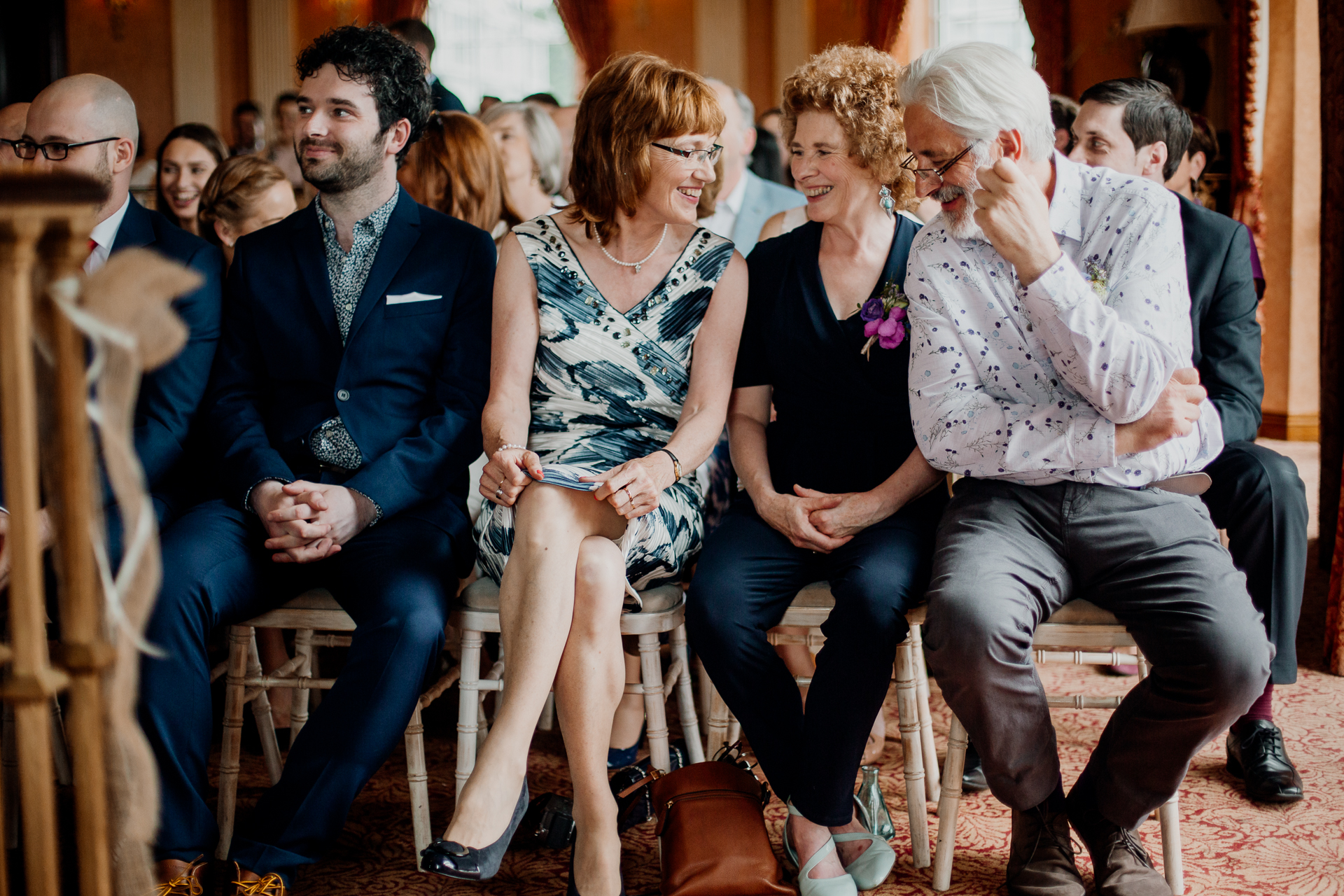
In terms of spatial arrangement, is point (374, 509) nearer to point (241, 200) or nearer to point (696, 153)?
point (696, 153)

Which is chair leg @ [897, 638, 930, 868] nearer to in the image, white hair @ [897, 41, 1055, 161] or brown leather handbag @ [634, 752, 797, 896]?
brown leather handbag @ [634, 752, 797, 896]

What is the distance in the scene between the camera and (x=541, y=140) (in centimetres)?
417

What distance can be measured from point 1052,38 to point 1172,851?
8.38 m

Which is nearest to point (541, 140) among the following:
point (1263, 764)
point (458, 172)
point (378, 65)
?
point (458, 172)

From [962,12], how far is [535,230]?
9.16 meters

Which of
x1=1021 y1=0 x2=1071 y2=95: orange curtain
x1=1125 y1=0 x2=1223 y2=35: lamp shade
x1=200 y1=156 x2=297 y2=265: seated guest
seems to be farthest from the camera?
x1=1021 y1=0 x2=1071 y2=95: orange curtain

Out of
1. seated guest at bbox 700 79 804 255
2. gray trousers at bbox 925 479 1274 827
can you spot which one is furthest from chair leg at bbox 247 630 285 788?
seated guest at bbox 700 79 804 255

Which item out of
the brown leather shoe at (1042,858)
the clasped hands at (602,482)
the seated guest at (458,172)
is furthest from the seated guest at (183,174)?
the brown leather shoe at (1042,858)

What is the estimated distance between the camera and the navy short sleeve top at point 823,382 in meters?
2.26

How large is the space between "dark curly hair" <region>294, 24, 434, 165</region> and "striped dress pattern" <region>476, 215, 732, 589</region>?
1.58ft

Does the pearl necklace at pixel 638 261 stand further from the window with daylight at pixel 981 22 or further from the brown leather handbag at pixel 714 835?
the window with daylight at pixel 981 22

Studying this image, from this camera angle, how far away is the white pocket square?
2.31 meters

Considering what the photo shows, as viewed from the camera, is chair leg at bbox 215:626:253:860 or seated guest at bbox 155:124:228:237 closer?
chair leg at bbox 215:626:253:860

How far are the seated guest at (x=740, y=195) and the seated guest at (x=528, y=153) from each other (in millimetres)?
619
